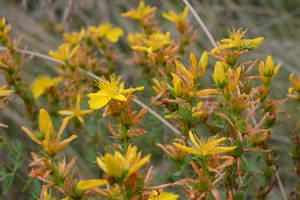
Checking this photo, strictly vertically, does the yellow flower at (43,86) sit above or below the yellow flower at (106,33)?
below

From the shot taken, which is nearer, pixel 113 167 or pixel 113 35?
pixel 113 167

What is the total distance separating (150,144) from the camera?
6.31ft

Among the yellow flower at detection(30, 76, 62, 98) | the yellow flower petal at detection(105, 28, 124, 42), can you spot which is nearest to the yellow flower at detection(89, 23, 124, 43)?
the yellow flower petal at detection(105, 28, 124, 42)

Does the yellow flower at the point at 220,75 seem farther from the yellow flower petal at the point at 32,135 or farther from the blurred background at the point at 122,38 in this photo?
the blurred background at the point at 122,38

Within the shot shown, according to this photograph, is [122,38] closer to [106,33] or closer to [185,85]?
[106,33]

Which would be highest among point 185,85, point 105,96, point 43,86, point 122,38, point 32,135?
point 185,85

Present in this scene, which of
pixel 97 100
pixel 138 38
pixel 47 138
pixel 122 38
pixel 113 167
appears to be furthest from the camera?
pixel 122 38

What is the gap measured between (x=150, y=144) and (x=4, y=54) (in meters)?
0.91

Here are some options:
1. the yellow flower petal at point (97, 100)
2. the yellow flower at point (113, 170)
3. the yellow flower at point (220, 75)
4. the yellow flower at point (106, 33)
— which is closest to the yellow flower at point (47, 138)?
the yellow flower petal at point (97, 100)

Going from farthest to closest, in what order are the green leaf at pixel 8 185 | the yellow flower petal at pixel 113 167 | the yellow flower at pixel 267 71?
the green leaf at pixel 8 185, the yellow flower at pixel 267 71, the yellow flower petal at pixel 113 167

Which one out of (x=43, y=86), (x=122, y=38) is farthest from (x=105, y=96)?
(x=122, y=38)

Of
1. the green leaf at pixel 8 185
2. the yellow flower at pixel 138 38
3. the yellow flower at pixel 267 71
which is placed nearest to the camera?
the yellow flower at pixel 267 71

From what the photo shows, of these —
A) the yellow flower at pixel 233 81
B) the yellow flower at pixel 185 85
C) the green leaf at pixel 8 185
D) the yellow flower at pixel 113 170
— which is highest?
the yellow flower at pixel 233 81

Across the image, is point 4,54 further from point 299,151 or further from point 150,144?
point 299,151
